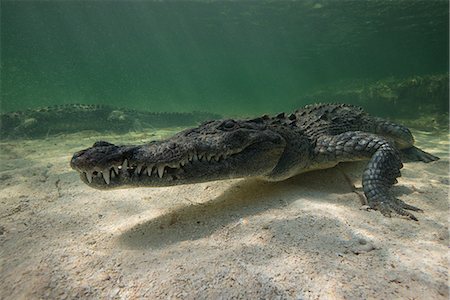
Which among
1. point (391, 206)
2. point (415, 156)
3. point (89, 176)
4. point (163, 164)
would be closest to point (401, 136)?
point (415, 156)

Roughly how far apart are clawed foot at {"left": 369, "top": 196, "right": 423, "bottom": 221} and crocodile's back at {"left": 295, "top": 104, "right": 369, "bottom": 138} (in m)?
1.17

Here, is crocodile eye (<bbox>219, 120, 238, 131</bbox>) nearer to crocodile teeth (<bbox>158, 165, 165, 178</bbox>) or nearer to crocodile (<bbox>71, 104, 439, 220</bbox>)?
crocodile (<bbox>71, 104, 439, 220</bbox>)

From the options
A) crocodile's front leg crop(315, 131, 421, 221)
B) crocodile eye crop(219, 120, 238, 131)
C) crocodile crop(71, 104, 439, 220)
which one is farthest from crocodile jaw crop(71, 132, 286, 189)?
crocodile's front leg crop(315, 131, 421, 221)

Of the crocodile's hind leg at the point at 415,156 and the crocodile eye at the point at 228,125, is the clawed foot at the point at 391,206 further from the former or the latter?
the crocodile's hind leg at the point at 415,156

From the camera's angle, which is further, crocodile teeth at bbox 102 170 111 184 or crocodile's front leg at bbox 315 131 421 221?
crocodile's front leg at bbox 315 131 421 221

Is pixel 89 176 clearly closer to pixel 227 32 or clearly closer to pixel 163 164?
pixel 163 164

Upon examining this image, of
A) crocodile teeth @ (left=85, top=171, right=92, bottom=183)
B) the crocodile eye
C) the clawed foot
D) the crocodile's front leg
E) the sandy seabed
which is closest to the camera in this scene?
the sandy seabed

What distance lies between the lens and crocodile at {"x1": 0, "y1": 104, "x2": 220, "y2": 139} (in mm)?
10002

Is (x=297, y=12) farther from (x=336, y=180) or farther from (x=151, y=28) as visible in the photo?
(x=336, y=180)

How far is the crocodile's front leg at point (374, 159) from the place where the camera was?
2.74 m

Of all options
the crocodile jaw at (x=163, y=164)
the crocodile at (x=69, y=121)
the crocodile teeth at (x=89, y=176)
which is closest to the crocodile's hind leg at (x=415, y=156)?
the crocodile jaw at (x=163, y=164)

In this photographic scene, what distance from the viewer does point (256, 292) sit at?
162cm

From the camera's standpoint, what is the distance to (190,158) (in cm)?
258

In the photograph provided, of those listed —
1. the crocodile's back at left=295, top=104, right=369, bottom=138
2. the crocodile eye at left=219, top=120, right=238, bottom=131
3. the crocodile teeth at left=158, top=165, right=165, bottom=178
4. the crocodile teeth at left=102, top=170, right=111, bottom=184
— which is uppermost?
the crocodile eye at left=219, top=120, right=238, bottom=131
